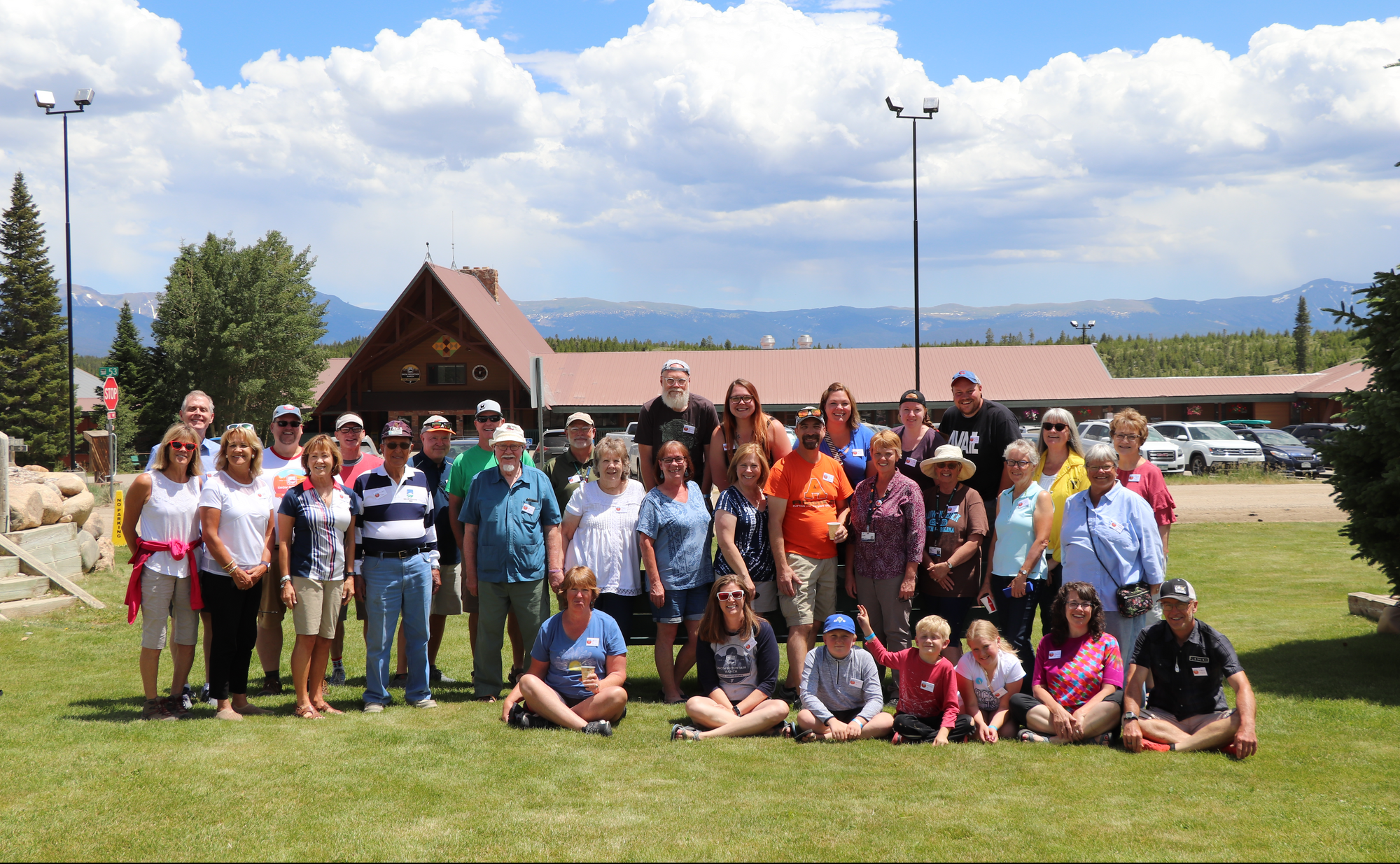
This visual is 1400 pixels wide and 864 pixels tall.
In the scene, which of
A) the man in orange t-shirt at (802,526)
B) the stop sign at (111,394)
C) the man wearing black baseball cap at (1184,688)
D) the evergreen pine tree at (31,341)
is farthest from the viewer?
the evergreen pine tree at (31,341)

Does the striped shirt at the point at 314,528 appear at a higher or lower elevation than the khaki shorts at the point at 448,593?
higher

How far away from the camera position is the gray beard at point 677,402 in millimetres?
6738

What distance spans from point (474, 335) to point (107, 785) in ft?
109

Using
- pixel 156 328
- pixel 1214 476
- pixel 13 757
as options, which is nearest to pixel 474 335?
pixel 156 328

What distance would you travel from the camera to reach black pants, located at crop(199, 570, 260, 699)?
19.8 ft

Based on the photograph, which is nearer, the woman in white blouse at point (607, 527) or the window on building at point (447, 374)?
the woman in white blouse at point (607, 527)

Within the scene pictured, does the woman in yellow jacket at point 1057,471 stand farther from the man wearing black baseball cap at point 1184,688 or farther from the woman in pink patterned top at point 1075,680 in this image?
the man wearing black baseball cap at point 1184,688

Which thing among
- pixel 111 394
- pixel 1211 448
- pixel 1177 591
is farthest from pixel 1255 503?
pixel 111 394

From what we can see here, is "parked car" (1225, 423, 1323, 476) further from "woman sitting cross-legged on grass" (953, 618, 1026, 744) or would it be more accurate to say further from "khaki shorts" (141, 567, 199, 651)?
"khaki shorts" (141, 567, 199, 651)

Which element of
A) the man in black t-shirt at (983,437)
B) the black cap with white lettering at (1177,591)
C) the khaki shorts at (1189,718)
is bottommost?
the khaki shorts at (1189,718)

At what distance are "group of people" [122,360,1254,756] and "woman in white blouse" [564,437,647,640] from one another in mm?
15

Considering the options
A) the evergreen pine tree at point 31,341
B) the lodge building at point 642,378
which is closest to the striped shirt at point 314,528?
the lodge building at point 642,378

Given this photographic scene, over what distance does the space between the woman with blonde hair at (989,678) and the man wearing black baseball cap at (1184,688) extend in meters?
0.62

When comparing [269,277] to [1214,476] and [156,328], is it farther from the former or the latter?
[1214,476]
